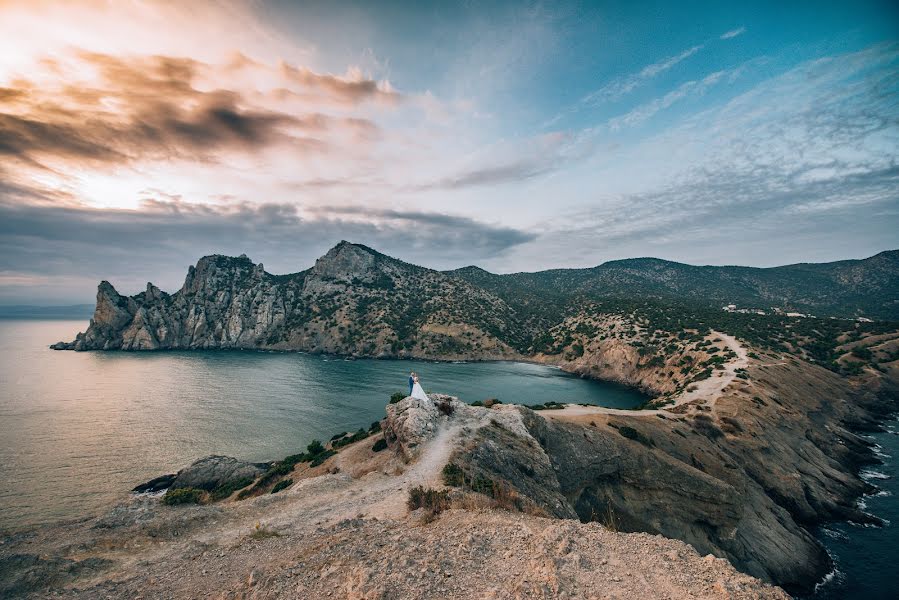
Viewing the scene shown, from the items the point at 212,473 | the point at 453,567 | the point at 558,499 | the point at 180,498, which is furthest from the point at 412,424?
the point at 212,473

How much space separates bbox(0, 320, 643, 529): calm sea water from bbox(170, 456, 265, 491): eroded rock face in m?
6.49

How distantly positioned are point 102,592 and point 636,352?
9705 centimetres

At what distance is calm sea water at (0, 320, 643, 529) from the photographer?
37406 millimetres

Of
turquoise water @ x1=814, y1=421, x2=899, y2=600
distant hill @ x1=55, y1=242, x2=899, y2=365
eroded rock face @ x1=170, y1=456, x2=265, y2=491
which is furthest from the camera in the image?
distant hill @ x1=55, y1=242, x2=899, y2=365

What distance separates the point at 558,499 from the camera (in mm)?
22641

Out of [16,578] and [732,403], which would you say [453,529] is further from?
[732,403]

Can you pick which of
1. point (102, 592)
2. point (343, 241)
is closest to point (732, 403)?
point (102, 592)

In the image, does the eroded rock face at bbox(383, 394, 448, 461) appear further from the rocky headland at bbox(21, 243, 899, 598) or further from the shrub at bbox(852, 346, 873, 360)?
the shrub at bbox(852, 346, 873, 360)

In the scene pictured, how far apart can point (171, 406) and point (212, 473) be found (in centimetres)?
3970

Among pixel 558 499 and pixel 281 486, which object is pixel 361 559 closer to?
pixel 558 499

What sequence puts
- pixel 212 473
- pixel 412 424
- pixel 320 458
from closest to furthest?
pixel 412 424, pixel 320 458, pixel 212 473

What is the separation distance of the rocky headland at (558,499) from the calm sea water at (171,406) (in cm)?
1096

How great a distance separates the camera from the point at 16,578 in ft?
38.2

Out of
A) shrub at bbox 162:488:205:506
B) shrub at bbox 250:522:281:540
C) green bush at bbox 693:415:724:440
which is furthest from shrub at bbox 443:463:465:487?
green bush at bbox 693:415:724:440
